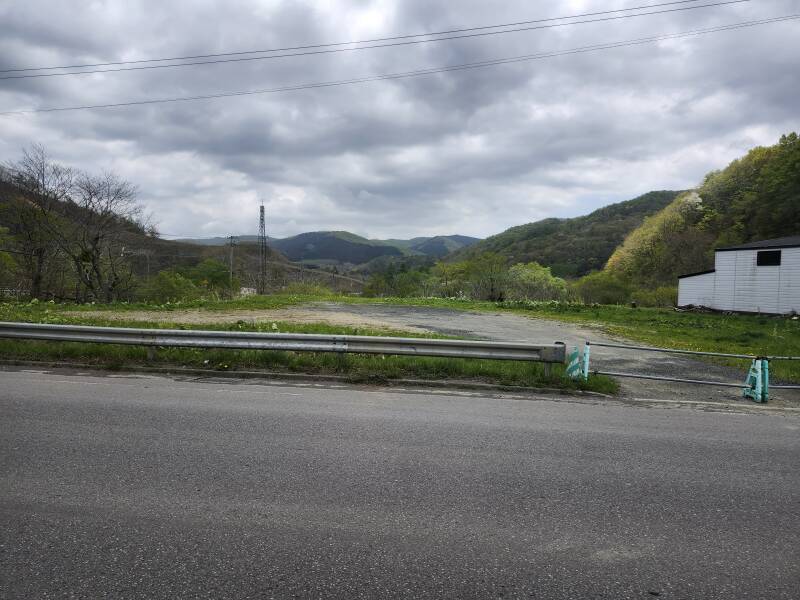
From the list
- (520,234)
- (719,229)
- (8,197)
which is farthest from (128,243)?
(520,234)

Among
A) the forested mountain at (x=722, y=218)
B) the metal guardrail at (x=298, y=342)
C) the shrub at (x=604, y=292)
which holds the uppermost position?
the forested mountain at (x=722, y=218)

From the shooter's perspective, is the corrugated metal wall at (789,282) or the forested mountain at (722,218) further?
the forested mountain at (722,218)

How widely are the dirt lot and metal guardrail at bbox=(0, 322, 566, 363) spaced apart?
2.01 meters

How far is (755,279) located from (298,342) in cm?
2852

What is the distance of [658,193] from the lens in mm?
168625

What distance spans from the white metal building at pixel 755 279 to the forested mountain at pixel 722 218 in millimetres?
23201

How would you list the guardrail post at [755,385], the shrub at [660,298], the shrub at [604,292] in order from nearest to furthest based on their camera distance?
the guardrail post at [755,385]
the shrub at [660,298]
the shrub at [604,292]

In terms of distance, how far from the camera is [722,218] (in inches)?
2822

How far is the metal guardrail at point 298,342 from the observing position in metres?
8.35

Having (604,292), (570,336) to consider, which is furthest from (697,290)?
(570,336)

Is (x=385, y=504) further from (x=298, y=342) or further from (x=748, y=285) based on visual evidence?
(x=748, y=285)

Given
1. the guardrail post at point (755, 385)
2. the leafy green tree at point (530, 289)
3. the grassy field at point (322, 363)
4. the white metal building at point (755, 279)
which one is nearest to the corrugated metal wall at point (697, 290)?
the white metal building at point (755, 279)

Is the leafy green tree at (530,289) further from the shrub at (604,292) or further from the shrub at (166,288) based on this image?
the shrub at (166,288)

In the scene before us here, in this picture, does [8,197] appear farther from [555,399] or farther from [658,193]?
[658,193]
